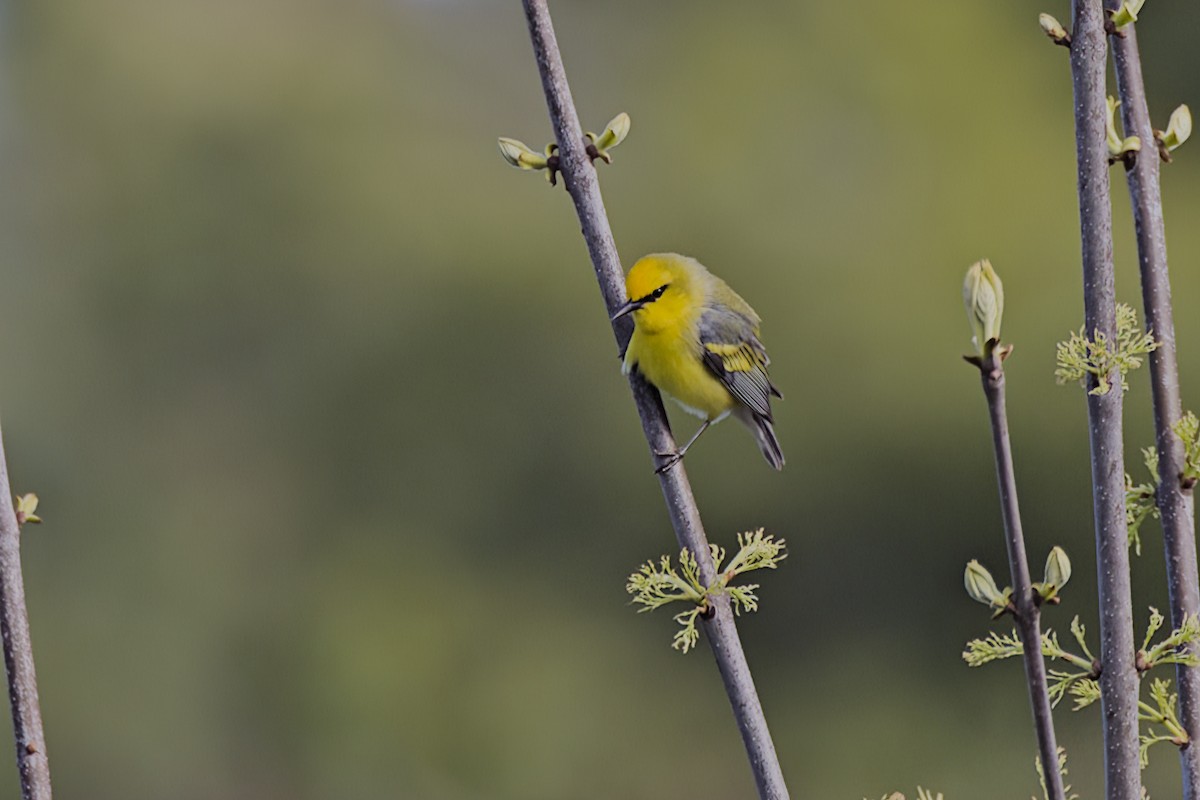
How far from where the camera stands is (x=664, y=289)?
2.37 metres

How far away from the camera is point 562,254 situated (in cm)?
1188

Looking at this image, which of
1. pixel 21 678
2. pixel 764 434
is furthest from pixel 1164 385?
pixel 764 434

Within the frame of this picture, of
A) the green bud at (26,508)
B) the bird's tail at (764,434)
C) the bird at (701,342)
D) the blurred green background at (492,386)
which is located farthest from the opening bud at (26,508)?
the blurred green background at (492,386)

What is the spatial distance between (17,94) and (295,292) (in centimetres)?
337

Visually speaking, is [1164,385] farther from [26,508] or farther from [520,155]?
[26,508]

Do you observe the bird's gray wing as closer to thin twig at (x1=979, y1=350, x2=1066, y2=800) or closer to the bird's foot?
→ the bird's foot

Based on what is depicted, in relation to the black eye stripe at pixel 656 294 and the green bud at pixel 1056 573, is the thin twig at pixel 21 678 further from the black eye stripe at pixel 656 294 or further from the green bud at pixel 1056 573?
the black eye stripe at pixel 656 294

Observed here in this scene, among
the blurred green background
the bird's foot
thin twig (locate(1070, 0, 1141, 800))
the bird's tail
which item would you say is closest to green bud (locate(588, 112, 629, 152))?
the bird's foot

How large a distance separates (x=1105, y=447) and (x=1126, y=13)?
0.41 m

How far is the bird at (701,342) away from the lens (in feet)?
7.62

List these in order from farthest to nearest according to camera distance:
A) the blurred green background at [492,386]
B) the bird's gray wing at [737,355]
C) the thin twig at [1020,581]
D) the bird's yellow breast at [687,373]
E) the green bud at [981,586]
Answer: the blurred green background at [492,386], the bird's gray wing at [737,355], the bird's yellow breast at [687,373], the green bud at [981,586], the thin twig at [1020,581]

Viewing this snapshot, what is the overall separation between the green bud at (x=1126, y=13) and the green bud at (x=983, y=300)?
0.42 meters

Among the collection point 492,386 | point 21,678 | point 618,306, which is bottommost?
point 21,678

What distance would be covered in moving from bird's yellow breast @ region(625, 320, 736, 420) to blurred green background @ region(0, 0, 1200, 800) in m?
7.38
